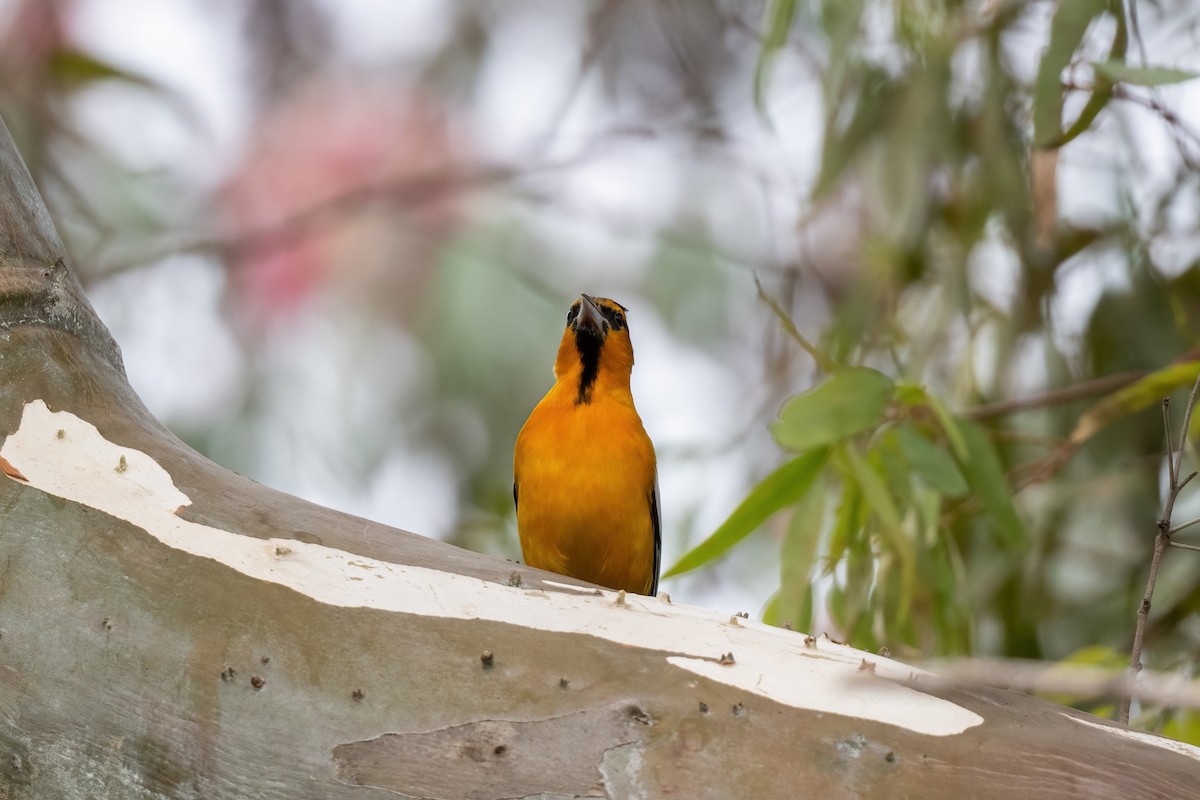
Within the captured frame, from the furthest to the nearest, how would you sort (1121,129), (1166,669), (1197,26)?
(1121,129), (1197,26), (1166,669)

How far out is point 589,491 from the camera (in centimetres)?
282

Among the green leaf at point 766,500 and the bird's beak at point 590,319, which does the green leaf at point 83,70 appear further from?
the green leaf at point 766,500

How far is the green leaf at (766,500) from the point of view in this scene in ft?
7.48

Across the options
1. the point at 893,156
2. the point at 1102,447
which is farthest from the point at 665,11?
the point at 1102,447

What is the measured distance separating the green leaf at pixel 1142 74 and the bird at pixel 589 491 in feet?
4.29

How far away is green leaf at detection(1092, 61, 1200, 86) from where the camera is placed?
1943 mm

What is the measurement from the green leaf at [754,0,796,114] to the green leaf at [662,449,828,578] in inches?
32.9

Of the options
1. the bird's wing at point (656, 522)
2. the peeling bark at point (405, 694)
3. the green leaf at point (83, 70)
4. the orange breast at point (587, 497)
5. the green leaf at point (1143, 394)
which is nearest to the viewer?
the peeling bark at point (405, 694)

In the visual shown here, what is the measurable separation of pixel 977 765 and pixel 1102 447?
2.07m

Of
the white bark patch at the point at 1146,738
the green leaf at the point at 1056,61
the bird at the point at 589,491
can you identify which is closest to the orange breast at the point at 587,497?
the bird at the point at 589,491

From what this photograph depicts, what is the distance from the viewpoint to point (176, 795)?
1.18 metres

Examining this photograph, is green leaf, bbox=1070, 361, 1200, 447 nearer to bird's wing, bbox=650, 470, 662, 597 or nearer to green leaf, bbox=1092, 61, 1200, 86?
green leaf, bbox=1092, 61, 1200, 86

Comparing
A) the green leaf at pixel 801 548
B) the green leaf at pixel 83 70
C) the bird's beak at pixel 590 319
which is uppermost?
the green leaf at pixel 83 70

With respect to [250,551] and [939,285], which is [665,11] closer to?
[939,285]
